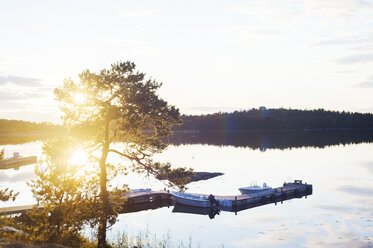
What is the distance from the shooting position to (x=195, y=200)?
55.0m

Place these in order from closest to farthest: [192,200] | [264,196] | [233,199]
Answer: [233,199] < [192,200] < [264,196]

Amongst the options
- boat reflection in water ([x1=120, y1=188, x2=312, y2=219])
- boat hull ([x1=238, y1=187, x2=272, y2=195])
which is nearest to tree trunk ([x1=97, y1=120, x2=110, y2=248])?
boat reflection in water ([x1=120, y1=188, x2=312, y2=219])

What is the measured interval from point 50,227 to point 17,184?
57.5 meters

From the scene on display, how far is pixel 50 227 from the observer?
1961 centimetres

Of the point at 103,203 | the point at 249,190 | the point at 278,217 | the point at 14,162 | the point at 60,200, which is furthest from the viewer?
the point at 14,162

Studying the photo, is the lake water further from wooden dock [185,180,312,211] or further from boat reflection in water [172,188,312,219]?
wooden dock [185,180,312,211]

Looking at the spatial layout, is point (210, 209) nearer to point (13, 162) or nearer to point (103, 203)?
point (103, 203)

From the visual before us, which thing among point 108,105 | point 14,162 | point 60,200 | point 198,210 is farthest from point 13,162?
point 60,200

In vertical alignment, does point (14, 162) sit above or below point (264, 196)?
above

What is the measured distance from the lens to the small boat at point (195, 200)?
176 feet

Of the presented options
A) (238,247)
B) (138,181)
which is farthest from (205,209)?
(138,181)

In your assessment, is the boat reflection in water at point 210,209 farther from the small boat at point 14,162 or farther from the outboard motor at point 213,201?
the small boat at point 14,162

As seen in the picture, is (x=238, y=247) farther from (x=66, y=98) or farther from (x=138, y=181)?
(x=138, y=181)

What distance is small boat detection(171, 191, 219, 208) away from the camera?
53750 millimetres
